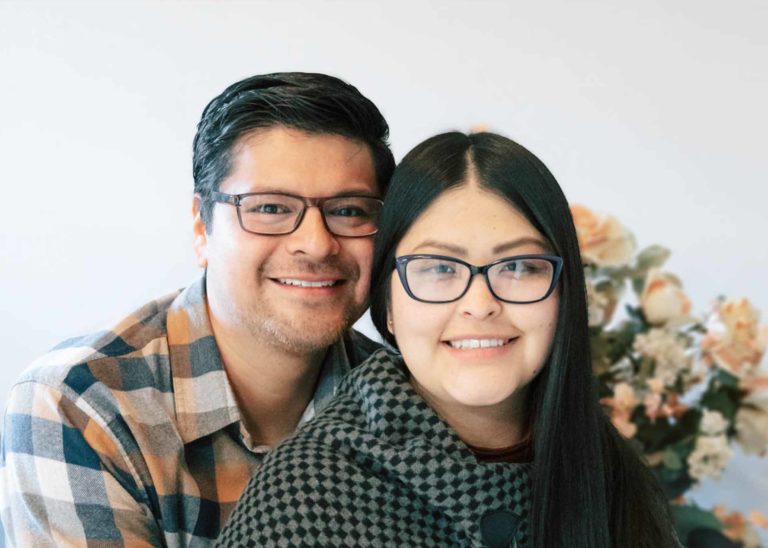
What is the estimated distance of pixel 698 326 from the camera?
2.22 m

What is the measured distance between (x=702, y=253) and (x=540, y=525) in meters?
1.51

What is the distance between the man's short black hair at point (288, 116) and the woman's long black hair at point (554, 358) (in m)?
0.31

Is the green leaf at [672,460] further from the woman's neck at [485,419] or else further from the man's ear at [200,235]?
the man's ear at [200,235]

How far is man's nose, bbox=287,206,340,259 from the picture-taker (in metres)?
1.65

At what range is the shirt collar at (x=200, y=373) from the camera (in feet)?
5.47

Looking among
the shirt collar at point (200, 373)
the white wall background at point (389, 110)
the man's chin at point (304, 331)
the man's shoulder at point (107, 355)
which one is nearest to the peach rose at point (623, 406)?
the white wall background at point (389, 110)

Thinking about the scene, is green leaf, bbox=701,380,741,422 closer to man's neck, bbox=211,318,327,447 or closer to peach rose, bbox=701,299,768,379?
peach rose, bbox=701,299,768,379

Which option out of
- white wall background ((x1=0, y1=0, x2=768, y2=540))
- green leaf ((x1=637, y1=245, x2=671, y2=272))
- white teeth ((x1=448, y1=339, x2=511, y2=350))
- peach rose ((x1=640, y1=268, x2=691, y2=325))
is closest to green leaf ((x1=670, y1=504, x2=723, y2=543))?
white wall background ((x1=0, y1=0, x2=768, y2=540))

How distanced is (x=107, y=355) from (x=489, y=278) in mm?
659

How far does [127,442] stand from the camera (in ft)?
5.07

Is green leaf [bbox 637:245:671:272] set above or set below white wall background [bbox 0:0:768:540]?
below

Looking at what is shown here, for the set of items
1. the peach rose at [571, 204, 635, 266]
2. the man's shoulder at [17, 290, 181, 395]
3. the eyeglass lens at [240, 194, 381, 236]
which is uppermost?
the eyeglass lens at [240, 194, 381, 236]

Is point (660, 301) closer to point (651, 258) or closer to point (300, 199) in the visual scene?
point (651, 258)

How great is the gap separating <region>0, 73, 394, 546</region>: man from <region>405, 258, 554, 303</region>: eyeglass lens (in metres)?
0.34
